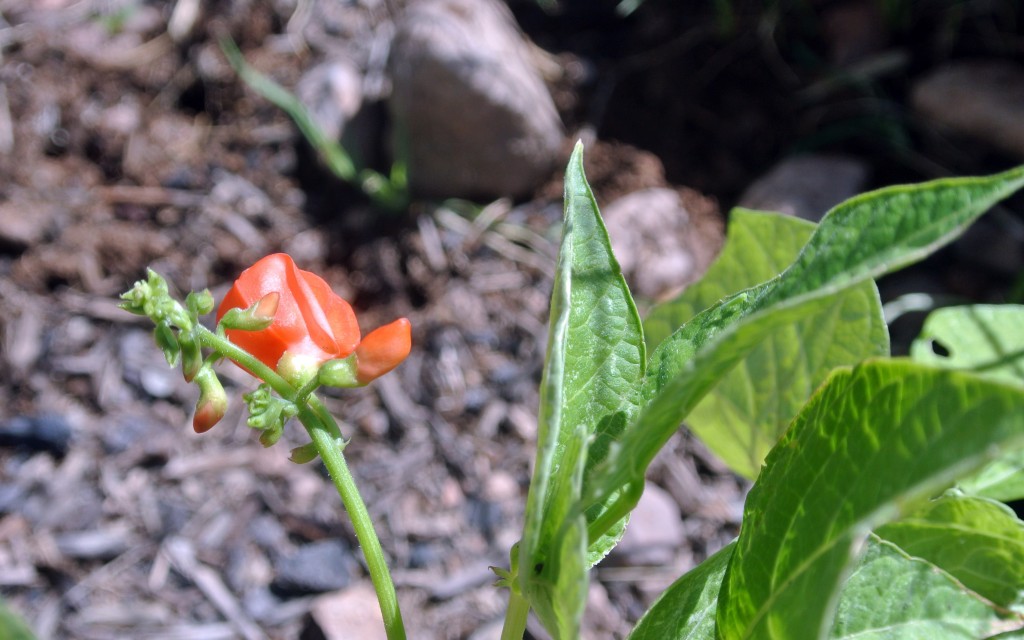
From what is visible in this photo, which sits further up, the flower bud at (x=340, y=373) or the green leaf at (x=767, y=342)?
the flower bud at (x=340, y=373)

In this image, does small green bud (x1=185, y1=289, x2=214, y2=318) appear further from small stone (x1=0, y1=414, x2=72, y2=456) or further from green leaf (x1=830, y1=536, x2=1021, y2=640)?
small stone (x1=0, y1=414, x2=72, y2=456)

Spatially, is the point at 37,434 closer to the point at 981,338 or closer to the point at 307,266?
the point at 307,266

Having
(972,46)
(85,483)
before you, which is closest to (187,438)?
(85,483)

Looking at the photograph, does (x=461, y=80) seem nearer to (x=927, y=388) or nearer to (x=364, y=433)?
(x=364, y=433)

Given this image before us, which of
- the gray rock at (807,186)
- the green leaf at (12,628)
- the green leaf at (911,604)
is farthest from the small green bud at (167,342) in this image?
the gray rock at (807,186)

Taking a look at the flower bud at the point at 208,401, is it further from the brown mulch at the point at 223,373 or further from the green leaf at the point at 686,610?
the brown mulch at the point at 223,373

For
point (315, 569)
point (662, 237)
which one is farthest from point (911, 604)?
point (662, 237)
